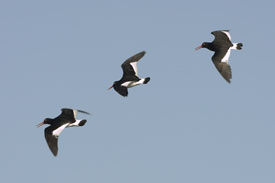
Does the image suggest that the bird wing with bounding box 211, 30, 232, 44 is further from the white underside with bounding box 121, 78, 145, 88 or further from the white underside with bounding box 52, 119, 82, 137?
the white underside with bounding box 52, 119, 82, 137

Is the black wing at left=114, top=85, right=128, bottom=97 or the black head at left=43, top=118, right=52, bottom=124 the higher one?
the black head at left=43, top=118, right=52, bottom=124

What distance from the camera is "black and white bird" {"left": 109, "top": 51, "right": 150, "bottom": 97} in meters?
31.3

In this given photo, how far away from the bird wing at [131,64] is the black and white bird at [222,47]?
3535mm

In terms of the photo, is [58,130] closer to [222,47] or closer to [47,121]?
[47,121]

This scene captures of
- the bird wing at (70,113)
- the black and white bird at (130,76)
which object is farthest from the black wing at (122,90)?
the bird wing at (70,113)

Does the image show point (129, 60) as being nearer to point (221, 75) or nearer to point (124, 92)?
point (124, 92)

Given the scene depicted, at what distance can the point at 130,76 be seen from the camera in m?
32.0

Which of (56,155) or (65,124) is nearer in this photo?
(56,155)

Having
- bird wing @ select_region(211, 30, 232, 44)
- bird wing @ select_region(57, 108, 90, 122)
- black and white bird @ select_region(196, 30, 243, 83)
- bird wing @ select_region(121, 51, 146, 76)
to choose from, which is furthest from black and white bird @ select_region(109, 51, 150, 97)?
bird wing @ select_region(57, 108, 90, 122)

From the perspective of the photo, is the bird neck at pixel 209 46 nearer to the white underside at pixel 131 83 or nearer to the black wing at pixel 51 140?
the white underside at pixel 131 83

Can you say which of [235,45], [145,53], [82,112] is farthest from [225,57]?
[82,112]

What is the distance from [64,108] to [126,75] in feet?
18.6

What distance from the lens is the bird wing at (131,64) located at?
3209 cm

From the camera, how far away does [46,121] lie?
1128 inches
